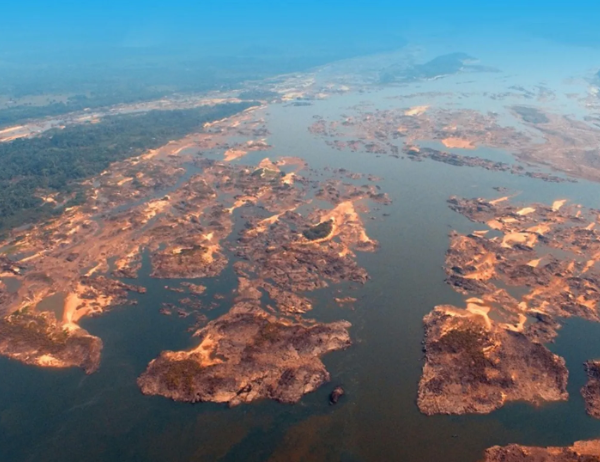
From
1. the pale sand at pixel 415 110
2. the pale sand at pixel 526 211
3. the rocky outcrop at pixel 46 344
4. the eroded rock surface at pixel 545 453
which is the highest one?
the pale sand at pixel 415 110

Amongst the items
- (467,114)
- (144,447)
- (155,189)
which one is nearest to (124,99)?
(155,189)

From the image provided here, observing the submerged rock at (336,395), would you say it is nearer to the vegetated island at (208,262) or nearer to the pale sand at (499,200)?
the vegetated island at (208,262)

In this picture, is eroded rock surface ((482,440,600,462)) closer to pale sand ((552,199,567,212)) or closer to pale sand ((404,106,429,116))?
pale sand ((552,199,567,212))

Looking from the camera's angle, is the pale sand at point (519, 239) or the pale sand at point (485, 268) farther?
the pale sand at point (519, 239)

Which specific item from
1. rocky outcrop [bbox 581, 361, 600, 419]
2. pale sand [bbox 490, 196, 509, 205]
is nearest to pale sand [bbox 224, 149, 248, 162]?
pale sand [bbox 490, 196, 509, 205]

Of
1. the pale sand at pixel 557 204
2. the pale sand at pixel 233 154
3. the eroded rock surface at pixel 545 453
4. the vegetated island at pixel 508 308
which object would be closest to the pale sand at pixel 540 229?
the vegetated island at pixel 508 308

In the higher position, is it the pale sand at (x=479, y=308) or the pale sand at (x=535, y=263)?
the pale sand at (x=535, y=263)

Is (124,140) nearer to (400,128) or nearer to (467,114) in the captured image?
(400,128)

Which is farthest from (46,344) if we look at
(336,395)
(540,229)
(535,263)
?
(540,229)
